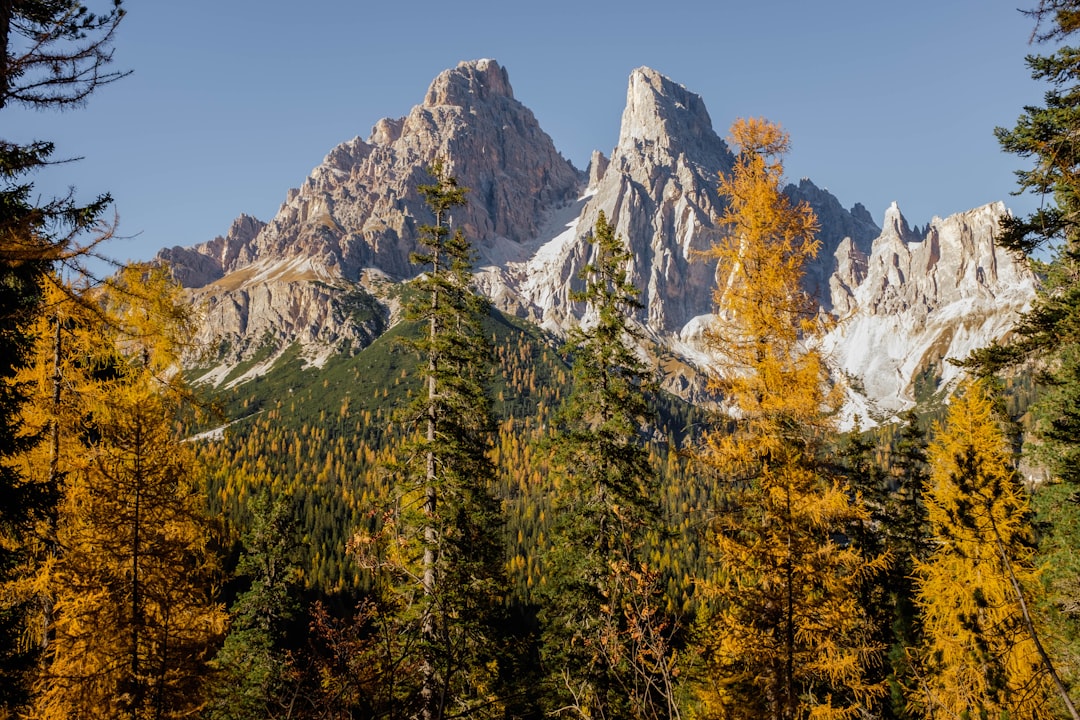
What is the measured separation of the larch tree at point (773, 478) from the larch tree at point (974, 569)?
3588 mm

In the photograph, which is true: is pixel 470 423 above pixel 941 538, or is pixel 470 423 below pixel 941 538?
above

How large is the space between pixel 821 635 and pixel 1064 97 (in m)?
9.82

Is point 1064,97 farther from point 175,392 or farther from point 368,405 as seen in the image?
point 368,405

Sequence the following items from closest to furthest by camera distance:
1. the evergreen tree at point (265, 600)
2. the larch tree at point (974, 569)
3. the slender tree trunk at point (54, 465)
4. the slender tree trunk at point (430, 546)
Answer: the slender tree trunk at point (54, 465)
the slender tree trunk at point (430, 546)
the larch tree at point (974, 569)
the evergreen tree at point (265, 600)

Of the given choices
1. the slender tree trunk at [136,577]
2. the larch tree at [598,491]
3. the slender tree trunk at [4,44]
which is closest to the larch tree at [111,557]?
the slender tree trunk at [136,577]

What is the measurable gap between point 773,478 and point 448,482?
751 cm

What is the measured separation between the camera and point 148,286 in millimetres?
16016

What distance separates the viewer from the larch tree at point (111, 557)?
9.02m

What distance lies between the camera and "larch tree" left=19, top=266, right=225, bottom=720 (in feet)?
29.6

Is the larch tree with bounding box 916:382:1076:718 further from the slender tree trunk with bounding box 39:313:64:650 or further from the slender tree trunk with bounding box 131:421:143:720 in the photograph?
the slender tree trunk with bounding box 39:313:64:650

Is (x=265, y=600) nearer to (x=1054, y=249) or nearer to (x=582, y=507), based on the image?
(x=582, y=507)

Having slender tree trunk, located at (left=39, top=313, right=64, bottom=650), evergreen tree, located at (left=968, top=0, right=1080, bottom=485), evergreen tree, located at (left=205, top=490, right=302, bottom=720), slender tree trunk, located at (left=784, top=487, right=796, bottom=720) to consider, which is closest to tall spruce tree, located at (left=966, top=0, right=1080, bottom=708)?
evergreen tree, located at (left=968, top=0, right=1080, bottom=485)

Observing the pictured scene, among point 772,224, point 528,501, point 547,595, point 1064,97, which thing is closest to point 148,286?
point 547,595

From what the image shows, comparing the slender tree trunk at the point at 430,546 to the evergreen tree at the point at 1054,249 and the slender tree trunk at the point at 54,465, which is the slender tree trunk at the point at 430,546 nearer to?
the slender tree trunk at the point at 54,465
